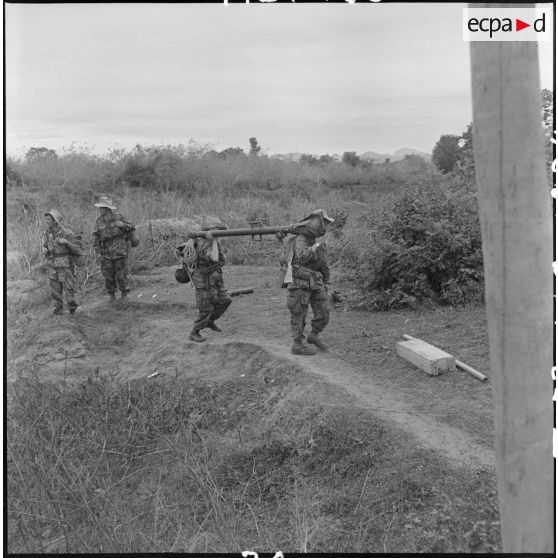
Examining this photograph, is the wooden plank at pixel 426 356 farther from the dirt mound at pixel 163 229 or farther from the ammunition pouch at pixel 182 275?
the dirt mound at pixel 163 229

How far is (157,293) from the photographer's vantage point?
11219mm

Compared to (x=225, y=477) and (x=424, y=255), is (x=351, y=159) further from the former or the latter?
(x=225, y=477)

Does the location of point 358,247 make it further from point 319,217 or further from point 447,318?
point 319,217

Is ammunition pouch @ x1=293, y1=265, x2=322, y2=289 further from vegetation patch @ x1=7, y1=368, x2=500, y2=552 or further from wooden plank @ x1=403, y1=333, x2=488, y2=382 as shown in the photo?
wooden plank @ x1=403, y1=333, x2=488, y2=382

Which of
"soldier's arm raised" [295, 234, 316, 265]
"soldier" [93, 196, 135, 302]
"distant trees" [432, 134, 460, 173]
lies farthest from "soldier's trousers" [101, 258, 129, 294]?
"distant trees" [432, 134, 460, 173]

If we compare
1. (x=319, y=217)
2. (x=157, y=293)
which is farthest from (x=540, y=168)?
(x=157, y=293)

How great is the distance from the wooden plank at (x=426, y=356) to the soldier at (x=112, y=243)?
529 cm

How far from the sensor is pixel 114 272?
10602mm

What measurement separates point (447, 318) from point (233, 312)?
3.30 m

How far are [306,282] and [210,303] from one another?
5.25ft

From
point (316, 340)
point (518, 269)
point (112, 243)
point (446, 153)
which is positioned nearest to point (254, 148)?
point (446, 153)

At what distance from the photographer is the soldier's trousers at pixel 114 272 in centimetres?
1054

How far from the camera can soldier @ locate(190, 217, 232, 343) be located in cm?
782

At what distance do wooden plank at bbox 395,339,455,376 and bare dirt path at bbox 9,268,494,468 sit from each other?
17 cm
